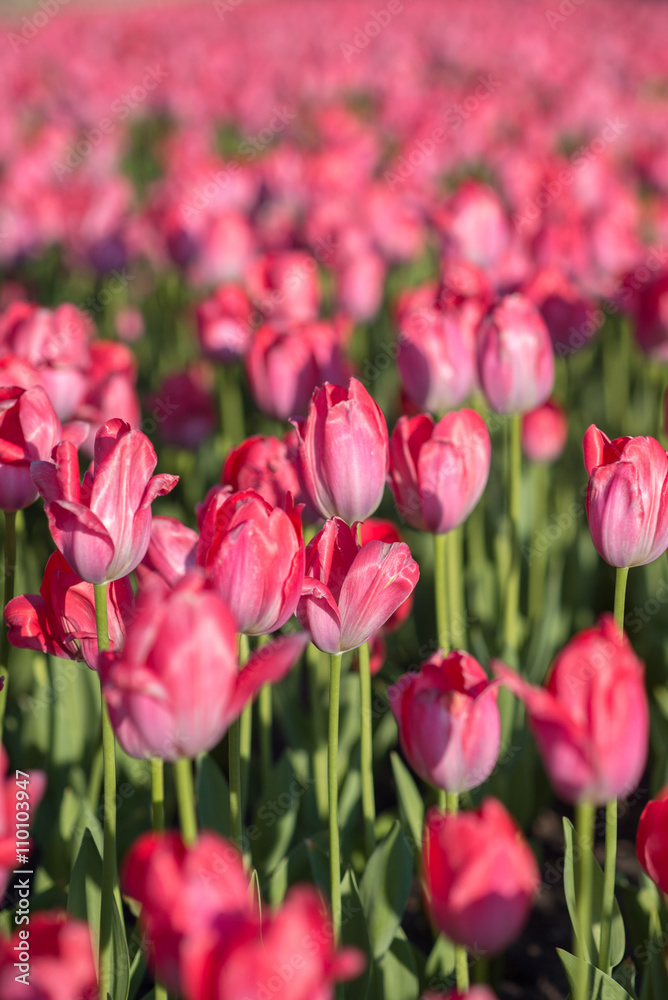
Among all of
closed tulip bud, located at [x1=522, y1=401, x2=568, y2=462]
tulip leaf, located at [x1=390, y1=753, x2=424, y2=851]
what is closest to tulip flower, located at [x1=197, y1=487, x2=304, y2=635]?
tulip leaf, located at [x1=390, y1=753, x2=424, y2=851]

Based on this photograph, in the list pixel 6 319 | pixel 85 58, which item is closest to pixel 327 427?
pixel 6 319

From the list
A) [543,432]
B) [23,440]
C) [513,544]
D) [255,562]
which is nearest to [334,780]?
[255,562]

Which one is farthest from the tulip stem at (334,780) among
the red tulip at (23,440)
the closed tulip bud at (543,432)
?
the closed tulip bud at (543,432)

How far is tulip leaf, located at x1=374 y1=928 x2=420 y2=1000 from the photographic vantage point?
106cm

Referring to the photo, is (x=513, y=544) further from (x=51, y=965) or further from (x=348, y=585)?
(x=51, y=965)

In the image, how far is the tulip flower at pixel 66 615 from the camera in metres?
0.93

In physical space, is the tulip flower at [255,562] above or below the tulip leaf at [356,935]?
above

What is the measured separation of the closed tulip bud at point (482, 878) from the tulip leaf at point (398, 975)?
0.46m

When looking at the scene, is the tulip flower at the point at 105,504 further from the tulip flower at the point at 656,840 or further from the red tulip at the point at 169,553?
the tulip flower at the point at 656,840

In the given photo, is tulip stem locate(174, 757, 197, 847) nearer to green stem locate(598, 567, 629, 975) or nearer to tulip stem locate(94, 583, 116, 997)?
tulip stem locate(94, 583, 116, 997)

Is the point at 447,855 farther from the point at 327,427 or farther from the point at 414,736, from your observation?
the point at 327,427

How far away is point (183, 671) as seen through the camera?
2.08 feet

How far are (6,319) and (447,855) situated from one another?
141cm

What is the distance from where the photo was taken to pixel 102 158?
16.3ft
